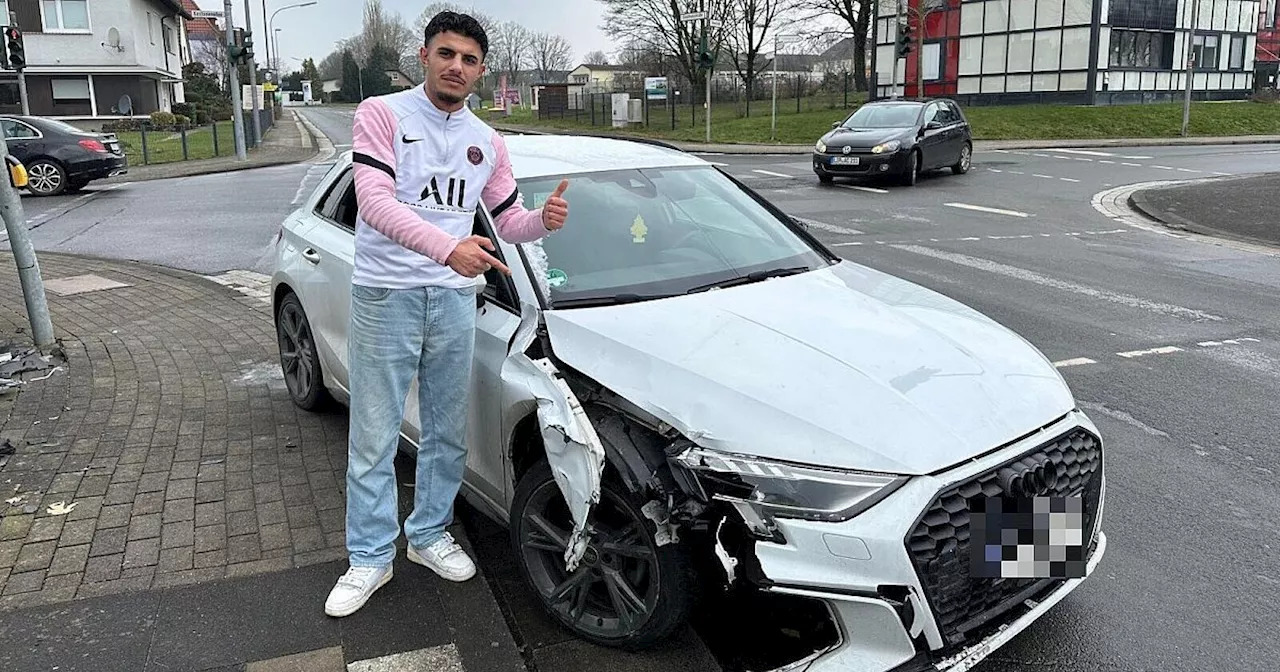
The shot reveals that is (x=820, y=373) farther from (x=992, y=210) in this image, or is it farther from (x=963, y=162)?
(x=963, y=162)

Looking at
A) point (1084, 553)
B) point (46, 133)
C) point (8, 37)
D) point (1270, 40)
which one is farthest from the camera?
point (1270, 40)

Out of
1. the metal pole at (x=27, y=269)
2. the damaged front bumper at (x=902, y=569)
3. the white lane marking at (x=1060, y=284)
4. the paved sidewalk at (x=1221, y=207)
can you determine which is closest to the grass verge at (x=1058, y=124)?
the paved sidewalk at (x=1221, y=207)

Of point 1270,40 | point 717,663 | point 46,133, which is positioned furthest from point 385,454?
point 1270,40

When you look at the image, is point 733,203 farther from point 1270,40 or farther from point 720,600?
point 1270,40

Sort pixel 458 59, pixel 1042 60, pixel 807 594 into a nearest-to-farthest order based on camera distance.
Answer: pixel 807 594 → pixel 458 59 → pixel 1042 60

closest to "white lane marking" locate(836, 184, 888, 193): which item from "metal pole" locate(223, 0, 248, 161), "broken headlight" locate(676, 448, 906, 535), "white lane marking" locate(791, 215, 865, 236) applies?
"white lane marking" locate(791, 215, 865, 236)

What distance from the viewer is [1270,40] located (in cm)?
6153

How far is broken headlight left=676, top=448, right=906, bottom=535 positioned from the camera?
2.58 metres

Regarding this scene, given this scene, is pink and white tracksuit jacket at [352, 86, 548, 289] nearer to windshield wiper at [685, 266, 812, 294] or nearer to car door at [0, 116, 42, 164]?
windshield wiper at [685, 266, 812, 294]

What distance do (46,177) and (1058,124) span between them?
30672 millimetres

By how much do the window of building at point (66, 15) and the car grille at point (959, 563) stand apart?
45.8 m

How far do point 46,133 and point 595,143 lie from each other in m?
17.8

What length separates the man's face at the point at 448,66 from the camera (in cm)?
307

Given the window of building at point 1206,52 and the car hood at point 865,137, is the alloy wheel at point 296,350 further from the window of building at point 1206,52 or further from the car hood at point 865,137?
the window of building at point 1206,52
